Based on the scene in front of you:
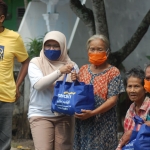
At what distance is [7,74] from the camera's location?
597 cm

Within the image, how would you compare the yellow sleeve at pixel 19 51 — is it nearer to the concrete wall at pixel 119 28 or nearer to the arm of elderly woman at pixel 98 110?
the arm of elderly woman at pixel 98 110

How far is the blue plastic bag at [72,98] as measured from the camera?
5184mm

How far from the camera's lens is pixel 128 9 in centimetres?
955

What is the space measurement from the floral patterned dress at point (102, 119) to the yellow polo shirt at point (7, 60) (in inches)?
41.2

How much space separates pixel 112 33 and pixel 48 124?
4.23m

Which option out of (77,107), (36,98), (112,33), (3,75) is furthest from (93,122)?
(112,33)

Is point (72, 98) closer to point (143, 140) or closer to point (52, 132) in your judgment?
point (52, 132)

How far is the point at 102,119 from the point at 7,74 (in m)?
1.32

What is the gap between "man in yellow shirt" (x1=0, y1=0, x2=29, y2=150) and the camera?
5.93 metres

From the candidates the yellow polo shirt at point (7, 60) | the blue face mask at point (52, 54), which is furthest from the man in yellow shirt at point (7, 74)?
the blue face mask at point (52, 54)

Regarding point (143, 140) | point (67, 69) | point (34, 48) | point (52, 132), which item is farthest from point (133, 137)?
point (34, 48)

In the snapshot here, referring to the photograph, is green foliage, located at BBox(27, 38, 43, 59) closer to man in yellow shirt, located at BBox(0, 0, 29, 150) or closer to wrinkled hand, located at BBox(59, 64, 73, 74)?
man in yellow shirt, located at BBox(0, 0, 29, 150)

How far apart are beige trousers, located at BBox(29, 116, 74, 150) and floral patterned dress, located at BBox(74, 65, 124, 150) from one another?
38 centimetres

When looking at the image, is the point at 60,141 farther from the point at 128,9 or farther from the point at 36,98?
the point at 128,9
